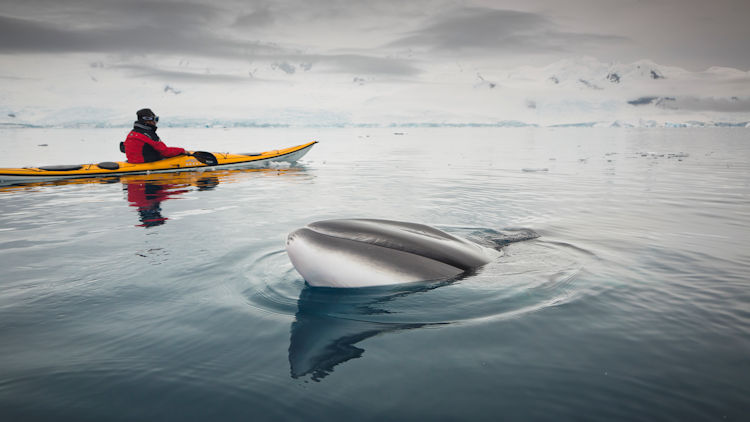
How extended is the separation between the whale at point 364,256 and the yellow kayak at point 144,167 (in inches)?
697

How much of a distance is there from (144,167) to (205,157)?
281 centimetres

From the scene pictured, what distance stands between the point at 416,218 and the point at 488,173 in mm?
11814

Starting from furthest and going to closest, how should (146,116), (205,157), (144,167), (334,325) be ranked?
(205,157)
(144,167)
(146,116)
(334,325)

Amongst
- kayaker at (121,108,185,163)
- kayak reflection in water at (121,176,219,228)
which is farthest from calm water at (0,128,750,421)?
kayaker at (121,108,185,163)

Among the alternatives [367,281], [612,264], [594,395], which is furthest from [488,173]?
[594,395]

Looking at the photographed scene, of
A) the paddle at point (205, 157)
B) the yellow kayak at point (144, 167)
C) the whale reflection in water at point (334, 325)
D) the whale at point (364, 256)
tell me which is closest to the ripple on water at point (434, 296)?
the whale reflection in water at point (334, 325)

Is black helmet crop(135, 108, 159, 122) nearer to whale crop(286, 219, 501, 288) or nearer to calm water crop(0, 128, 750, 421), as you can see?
calm water crop(0, 128, 750, 421)

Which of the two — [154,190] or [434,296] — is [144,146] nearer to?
[154,190]

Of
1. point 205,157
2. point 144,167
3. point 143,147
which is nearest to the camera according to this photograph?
point 143,147

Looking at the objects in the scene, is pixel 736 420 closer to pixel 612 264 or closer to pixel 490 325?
pixel 490 325

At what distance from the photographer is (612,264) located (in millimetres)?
6883

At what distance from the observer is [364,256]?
5082 millimetres

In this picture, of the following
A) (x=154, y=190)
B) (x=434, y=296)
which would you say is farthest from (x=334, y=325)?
(x=154, y=190)

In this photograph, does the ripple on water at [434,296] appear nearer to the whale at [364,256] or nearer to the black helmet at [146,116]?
the whale at [364,256]
